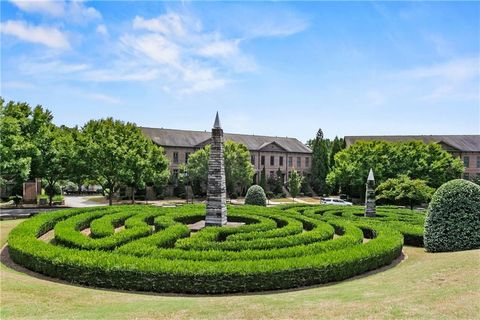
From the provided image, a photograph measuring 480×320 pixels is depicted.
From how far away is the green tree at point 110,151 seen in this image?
131 ft

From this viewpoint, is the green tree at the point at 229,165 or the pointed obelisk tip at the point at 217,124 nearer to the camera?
the pointed obelisk tip at the point at 217,124

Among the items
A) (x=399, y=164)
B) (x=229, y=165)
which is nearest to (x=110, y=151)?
(x=229, y=165)

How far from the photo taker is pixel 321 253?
15266 mm

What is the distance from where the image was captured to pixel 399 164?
50.4 metres

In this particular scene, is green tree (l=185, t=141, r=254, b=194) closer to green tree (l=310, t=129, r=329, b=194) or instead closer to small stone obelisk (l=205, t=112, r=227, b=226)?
green tree (l=310, t=129, r=329, b=194)

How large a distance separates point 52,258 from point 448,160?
164ft

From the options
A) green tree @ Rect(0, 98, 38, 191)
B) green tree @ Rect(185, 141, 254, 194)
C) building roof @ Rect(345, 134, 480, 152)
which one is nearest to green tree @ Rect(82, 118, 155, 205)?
green tree @ Rect(0, 98, 38, 191)

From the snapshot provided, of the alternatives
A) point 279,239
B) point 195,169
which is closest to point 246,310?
point 279,239

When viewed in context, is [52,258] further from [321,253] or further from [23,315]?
[321,253]

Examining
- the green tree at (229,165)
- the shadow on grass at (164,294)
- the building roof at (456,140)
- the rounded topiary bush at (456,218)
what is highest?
the building roof at (456,140)

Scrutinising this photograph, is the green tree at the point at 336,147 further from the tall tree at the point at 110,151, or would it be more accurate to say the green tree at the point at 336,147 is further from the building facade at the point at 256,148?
the tall tree at the point at 110,151

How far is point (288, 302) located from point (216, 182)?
10.6 metres

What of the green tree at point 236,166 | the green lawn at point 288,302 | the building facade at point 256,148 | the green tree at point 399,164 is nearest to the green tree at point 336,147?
the building facade at point 256,148

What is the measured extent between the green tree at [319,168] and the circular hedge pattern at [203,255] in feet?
161
